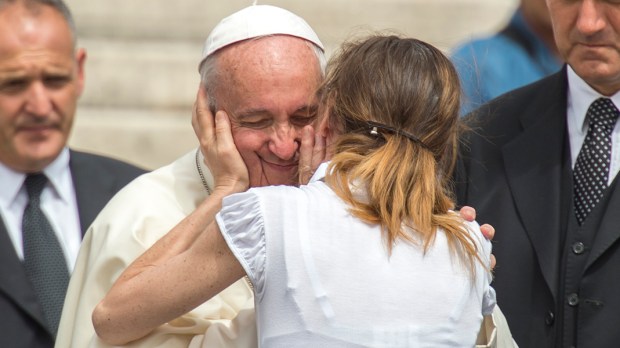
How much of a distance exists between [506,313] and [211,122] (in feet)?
3.56

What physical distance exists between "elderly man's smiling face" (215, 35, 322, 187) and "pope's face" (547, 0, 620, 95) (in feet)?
2.73

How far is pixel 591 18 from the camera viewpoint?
13.3 feet

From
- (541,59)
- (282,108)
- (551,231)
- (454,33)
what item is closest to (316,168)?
(282,108)

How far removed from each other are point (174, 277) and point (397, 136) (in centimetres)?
62

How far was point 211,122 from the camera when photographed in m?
3.80

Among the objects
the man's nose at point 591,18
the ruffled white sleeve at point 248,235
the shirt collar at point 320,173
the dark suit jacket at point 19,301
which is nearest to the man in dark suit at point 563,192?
the man's nose at point 591,18

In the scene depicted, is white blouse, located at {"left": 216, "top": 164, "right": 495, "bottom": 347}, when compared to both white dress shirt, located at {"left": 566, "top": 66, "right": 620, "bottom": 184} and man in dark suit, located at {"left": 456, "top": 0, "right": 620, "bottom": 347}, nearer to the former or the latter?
man in dark suit, located at {"left": 456, "top": 0, "right": 620, "bottom": 347}

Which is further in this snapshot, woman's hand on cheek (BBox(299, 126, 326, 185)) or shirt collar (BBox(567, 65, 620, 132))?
shirt collar (BBox(567, 65, 620, 132))

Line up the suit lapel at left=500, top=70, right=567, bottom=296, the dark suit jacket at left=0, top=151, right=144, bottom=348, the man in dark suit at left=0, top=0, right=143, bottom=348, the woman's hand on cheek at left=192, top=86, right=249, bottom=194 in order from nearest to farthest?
the woman's hand on cheek at left=192, top=86, right=249, bottom=194
the suit lapel at left=500, top=70, right=567, bottom=296
the dark suit jacket at left=0, top=151, right=144, bottom=348
the man in dark suit at left=0, top=0, right=143, bottom=348

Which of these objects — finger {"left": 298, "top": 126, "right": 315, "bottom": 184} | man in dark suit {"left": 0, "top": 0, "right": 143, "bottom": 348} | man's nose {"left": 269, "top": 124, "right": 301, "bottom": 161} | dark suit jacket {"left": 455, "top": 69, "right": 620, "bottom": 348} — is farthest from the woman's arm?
man in dark suit {"left": 0, "top": 0, "right": 143, "bottom": 348}

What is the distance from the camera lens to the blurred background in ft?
27.0

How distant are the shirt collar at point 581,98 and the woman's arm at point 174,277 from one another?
118 cm

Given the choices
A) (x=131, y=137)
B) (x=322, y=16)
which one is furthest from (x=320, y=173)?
(x=322, y=16)

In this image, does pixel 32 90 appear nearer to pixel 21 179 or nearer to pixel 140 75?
pixel 21 179
